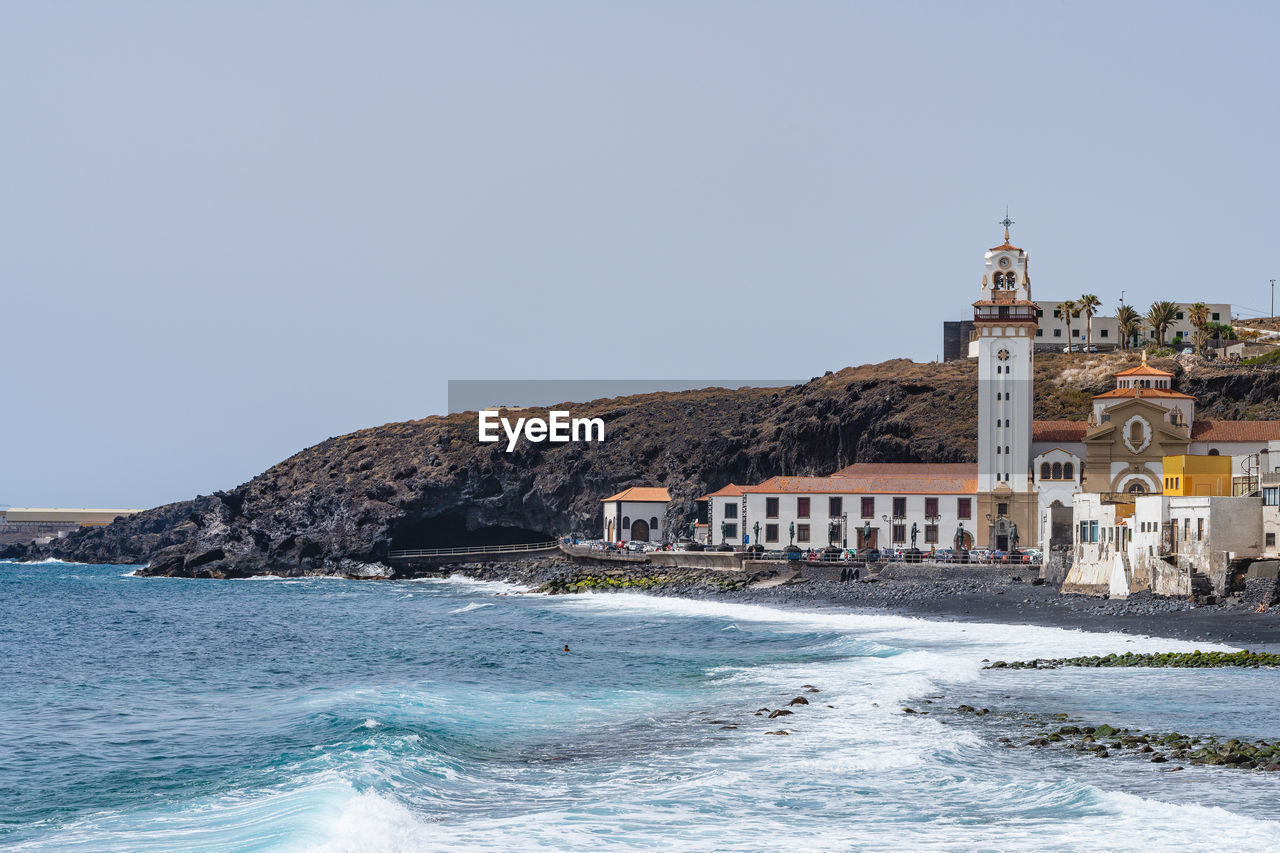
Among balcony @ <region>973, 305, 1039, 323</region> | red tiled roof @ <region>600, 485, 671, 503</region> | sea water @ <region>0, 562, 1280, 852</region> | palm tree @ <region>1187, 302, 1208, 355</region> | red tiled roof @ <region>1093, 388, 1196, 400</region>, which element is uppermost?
palm tree @ <region>1187, 302, 1208, 355</region>

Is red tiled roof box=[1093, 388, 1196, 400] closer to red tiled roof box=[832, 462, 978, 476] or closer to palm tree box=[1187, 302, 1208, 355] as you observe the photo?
red tiled roof box=[832, 462, 978, 476]

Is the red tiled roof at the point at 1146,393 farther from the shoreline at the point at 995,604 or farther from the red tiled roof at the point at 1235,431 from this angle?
the shoreline at the point at 995,604

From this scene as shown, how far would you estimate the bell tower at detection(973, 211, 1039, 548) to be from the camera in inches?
3344

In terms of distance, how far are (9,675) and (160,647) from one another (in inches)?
392

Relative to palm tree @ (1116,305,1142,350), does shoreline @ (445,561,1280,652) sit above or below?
below

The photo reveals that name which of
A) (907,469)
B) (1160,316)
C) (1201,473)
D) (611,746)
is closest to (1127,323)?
(1160,316)

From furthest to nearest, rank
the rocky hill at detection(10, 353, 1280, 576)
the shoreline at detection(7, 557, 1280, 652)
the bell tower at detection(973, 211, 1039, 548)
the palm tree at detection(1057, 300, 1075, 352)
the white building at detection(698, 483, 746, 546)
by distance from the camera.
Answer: the palm tree at detection(1057, 300, 1075, 352)
the rocky hill at detection(10, 353, 1280, 576)
the white building at detection(698, 483, 746, 546)
the bell tower at detection(973, 211, 1039, 548)
the shoreline at detection(7, 557, 1280, 652)

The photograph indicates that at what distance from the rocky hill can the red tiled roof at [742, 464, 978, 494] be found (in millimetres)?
18209

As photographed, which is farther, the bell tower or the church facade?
the bell tower

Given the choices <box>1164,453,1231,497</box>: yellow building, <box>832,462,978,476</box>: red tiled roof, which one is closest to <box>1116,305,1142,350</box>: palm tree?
<box>832,462,978,476</box>: red tiled roof

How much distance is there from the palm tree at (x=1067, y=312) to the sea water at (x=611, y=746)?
283 ft

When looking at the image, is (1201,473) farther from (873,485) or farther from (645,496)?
(645,496)

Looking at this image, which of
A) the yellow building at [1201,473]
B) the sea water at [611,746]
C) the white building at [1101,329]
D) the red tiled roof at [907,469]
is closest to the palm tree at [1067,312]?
the white building at [1101,329]

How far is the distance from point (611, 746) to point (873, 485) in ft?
203
